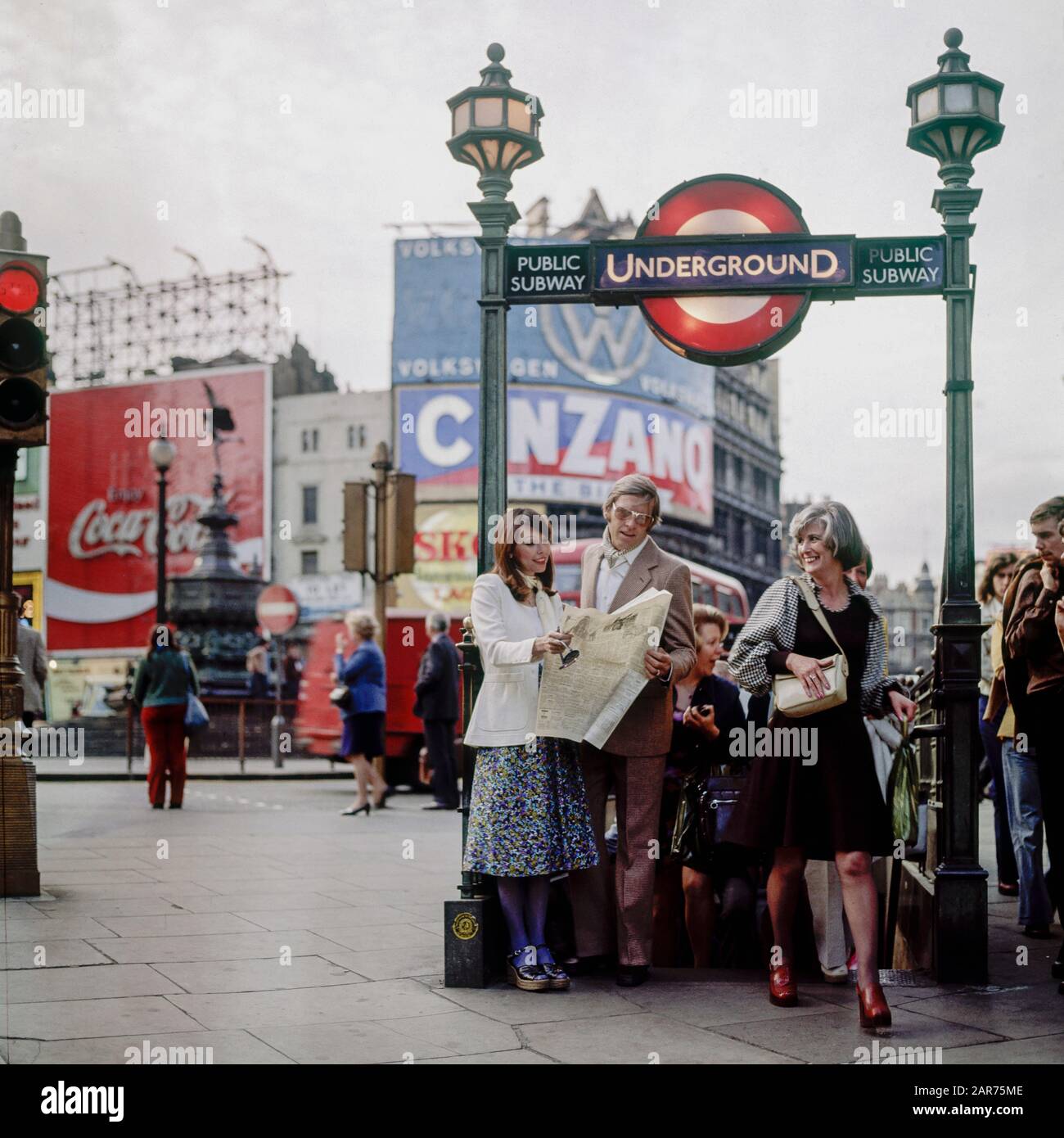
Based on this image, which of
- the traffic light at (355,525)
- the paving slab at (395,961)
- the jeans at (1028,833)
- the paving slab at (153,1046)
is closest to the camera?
the paving slab at (153,1046)

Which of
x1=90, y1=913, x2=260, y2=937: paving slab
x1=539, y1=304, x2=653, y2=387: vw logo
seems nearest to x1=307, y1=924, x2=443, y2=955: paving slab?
x1=90, y1=913, x2=260, y2=937: paving slab

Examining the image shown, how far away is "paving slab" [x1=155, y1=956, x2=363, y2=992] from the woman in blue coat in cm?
727

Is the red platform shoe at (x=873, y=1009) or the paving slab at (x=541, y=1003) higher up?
the red platform shoe at (x=873, y=1009)

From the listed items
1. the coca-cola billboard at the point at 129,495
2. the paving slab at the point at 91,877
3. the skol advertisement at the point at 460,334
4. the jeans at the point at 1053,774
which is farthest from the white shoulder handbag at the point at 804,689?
the coca-cola billboard at the point at 129,495

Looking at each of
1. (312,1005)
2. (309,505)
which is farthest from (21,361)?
(309,505)

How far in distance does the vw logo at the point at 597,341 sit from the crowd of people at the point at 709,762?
3394 cm

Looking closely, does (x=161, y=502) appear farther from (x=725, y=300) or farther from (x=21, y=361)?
(x=725, y=300)

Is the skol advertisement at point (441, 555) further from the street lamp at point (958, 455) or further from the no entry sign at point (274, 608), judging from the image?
the street lamp at point (958, 455)

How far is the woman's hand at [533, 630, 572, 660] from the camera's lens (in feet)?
17.6

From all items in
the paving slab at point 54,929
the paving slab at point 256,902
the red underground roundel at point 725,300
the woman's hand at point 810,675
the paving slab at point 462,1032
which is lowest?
the paving slab at point 256,902

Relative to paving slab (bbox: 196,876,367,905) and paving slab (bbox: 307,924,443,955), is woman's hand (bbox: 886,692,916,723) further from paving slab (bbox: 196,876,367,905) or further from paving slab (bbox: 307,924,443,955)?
paving slab (bbox: 196,876,367,905)

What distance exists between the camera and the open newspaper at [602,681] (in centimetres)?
547

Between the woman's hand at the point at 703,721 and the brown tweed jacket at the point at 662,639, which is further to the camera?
the woman's hand at the point at 703,721
